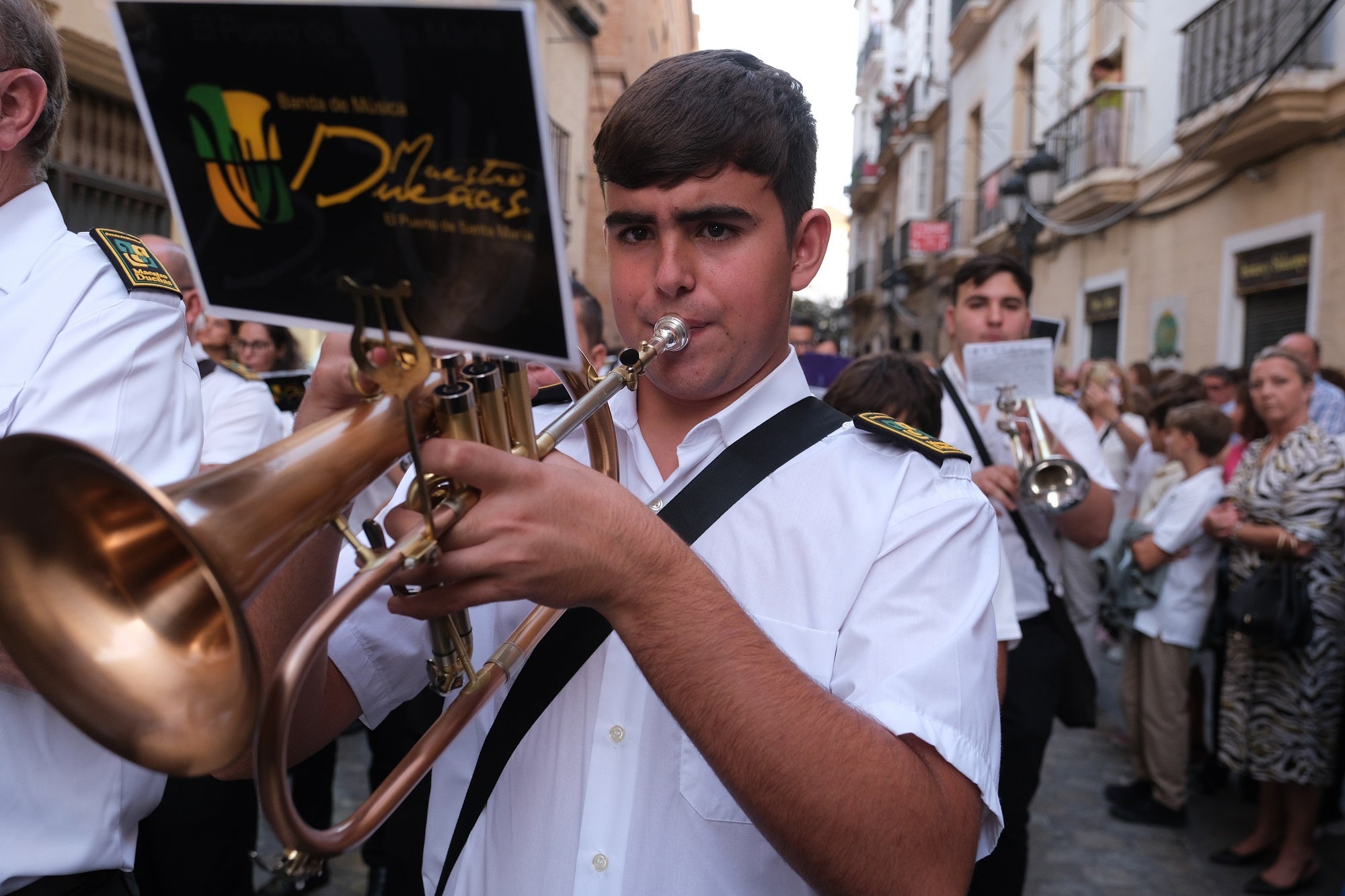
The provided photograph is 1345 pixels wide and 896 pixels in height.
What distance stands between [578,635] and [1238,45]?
38.6 ft

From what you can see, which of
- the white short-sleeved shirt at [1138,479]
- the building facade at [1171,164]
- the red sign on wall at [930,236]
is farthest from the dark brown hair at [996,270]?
the red sign on wall at [930,236]

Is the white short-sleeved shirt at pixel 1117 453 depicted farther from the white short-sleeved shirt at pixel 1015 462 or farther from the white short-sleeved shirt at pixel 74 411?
the white short-sleeved shirt at pixel 74 411

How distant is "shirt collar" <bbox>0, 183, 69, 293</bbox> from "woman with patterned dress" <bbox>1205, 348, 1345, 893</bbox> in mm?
4339

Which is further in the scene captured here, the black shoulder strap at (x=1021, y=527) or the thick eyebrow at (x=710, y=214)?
the black shoulder strap at (x=1021, y=527)

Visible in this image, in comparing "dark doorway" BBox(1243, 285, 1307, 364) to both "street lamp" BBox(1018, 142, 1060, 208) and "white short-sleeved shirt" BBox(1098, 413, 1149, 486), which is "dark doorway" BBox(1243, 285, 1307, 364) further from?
"white short-sleeved shirt" BBox(1098, 413, 1149, 486)

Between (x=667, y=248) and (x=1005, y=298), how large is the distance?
2.67 meters

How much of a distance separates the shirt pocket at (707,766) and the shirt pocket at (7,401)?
1.01 meters

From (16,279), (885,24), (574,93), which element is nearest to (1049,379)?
(16,279)

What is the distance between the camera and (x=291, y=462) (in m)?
1.00

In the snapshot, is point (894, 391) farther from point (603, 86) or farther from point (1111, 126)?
point (603, 86)

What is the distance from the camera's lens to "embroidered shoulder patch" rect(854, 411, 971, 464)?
1557mm

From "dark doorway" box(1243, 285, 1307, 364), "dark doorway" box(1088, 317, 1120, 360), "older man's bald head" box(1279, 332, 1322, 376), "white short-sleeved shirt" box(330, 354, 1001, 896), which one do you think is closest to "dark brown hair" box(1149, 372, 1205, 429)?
"older man's bald head" box(1279, 332, 1322, 376)

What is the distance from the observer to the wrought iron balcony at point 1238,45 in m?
9.84

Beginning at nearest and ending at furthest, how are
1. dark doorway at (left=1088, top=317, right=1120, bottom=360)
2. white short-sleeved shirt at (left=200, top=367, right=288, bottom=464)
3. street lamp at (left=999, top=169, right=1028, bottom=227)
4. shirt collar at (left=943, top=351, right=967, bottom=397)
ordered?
white short-sleeved shirt at (left=200, top=367, right=288, bottom=464) → shirt collar at (left=943, top=351, right=967, bottom=397) → street lamp at (left=999, top=169, right=1028, bottom=227) → dark doorway at (left=1088, top=317, right=1120, bottom=360)
